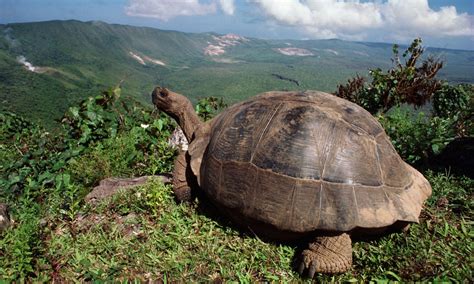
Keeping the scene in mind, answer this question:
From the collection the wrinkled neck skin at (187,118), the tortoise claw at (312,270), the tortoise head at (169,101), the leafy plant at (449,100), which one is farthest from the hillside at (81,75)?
the tortoise claw at (312,270)

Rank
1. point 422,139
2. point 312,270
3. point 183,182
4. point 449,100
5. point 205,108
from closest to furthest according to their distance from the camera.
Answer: point 312,270 < point 183,182 < point 422,139 < point 205,108 < point 449,100

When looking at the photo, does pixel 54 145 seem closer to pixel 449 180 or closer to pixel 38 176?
pixel 38 176

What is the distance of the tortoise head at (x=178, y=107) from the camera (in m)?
4.33

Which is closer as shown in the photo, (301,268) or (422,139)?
(301,268)

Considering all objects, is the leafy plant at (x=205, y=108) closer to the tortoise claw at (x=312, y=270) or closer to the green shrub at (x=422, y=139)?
the green shrub at (x=422, y=139)

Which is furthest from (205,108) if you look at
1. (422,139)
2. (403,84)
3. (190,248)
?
(403,84)

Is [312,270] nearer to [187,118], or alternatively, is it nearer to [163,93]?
[187,118]

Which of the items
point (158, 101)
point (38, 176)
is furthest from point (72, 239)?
point (158, 101)

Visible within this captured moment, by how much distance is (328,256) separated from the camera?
112 inches

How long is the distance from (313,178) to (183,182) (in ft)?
5.50

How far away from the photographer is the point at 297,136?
2.98 m

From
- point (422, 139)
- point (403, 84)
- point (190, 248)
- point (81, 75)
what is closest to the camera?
point (190, 248)

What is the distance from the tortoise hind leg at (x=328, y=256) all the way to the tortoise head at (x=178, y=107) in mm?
2151

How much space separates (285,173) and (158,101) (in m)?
2.23
